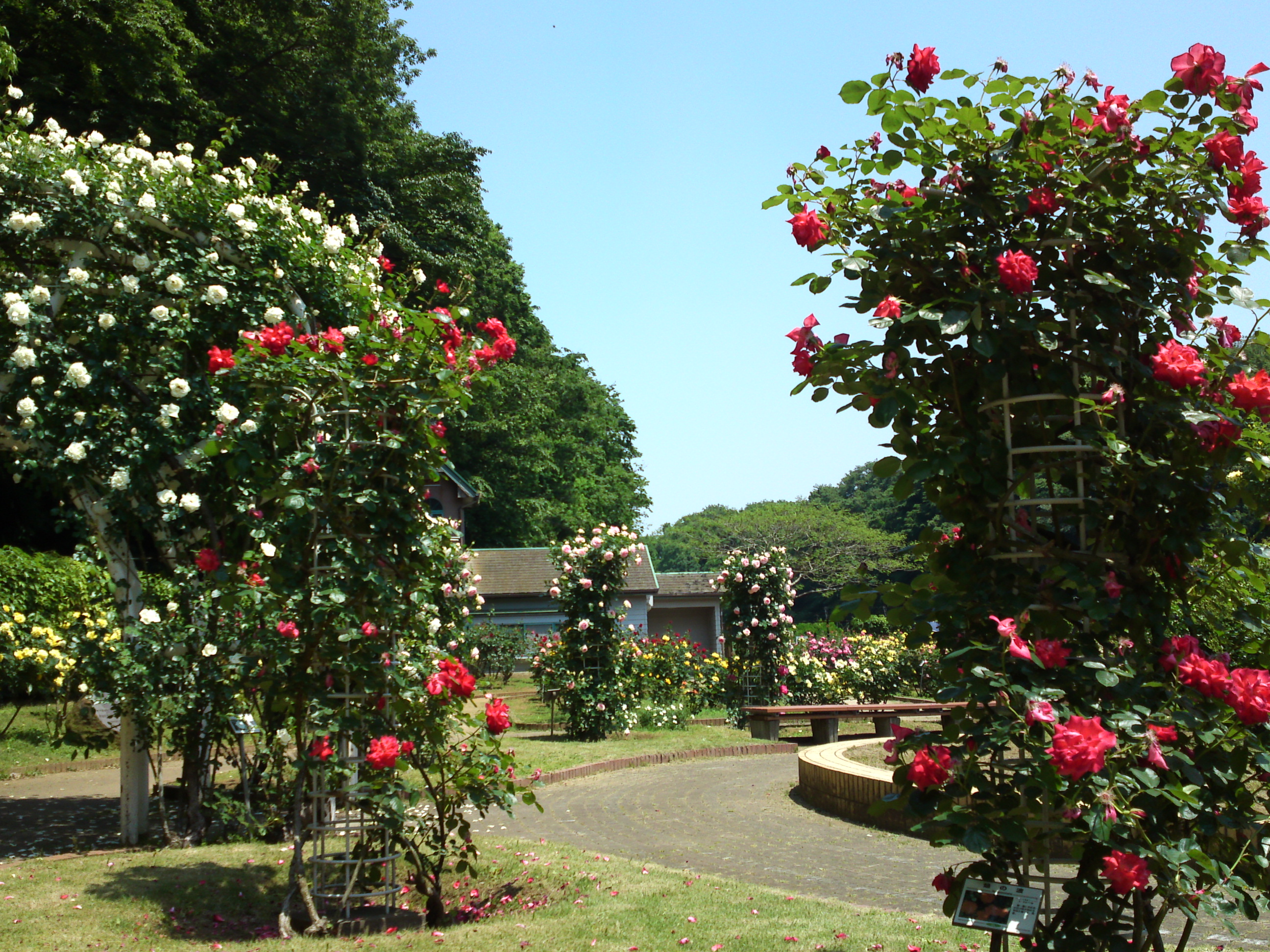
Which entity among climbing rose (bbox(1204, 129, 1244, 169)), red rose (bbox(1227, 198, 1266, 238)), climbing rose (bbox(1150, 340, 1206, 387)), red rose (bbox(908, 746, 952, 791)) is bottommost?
red rose (bbox(908, 746, 952, 791))

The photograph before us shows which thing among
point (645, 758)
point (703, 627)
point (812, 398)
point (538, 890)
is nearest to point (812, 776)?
point (645, 758)

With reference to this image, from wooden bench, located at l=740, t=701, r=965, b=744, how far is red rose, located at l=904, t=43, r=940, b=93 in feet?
37.4

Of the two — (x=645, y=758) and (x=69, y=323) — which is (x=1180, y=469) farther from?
(x=645, y=758)

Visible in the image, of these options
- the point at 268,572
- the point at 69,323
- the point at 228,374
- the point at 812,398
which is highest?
the point at 69,323

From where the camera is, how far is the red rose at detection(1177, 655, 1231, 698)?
2457 millimetres

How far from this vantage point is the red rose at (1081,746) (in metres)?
2.26

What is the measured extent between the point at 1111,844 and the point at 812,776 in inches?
284

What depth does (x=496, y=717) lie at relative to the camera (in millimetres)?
5020

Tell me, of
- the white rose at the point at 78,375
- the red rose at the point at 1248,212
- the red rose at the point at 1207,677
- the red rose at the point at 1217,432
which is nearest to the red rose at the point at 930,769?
the red rose at the point at 1207,677

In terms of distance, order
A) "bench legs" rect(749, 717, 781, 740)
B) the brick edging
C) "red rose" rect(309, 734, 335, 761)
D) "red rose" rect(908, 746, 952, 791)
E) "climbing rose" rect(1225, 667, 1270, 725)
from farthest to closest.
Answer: "bench legs" rect(749, 717, 781, 740), the brick edging, "red rose" rect(309, 734, 335, 761), "red rose" rect(908, 746, 952, 791), "climbing rose" rect(1225, 667, 1270, 725)

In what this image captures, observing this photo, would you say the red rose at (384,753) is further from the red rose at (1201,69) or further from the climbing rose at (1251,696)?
the red rose at (1201,69)

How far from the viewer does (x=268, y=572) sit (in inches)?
195

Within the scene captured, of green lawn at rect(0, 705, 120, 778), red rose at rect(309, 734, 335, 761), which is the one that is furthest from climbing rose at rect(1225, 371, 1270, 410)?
green lawn at rect(0, 705, 120, 778)

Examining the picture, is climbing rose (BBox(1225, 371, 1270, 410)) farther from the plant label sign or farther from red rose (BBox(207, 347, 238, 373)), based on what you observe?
red rose (BBox(207, 347, 238, 373))
